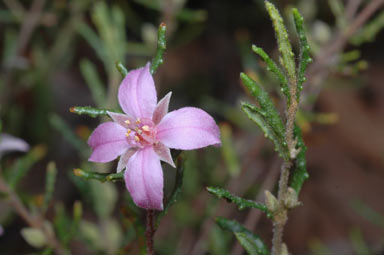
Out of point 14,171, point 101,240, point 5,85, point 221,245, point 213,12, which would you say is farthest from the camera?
point 213,12

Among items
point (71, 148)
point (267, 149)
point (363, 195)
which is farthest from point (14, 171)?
point (363, 195)

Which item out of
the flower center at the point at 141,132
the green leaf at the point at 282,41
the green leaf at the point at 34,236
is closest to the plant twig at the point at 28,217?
the green leaf at the point at 34,236

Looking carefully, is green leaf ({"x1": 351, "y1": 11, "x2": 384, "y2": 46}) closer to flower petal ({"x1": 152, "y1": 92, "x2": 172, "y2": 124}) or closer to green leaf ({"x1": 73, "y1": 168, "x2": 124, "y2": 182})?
flower petal ({"x1": 152, "y1": 92, "x2": 172, "y2": 124})

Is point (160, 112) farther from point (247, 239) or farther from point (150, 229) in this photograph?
point (247, 239)

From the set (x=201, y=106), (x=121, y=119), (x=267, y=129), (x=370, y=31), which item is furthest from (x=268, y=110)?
(x=201, y=106)

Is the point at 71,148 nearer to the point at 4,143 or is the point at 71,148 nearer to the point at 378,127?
the point at 4,143

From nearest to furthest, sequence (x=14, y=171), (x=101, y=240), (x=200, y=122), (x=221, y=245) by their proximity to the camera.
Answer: (x=200, y=122) < (x=14, y=171) < (x=221, y=245) < (x=101, y=240)
